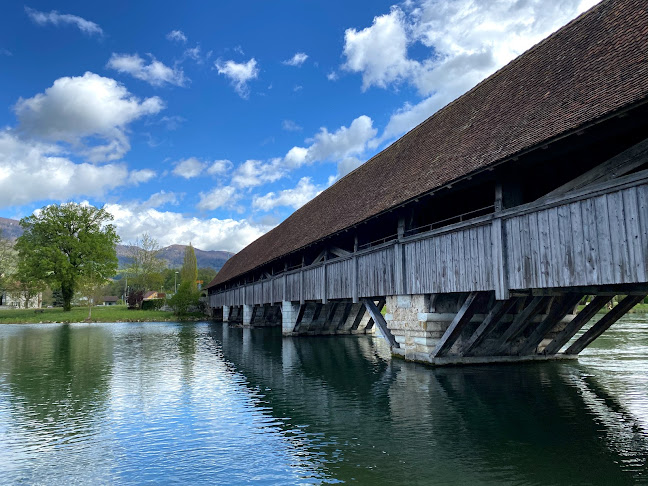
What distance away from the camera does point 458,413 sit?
331 inches

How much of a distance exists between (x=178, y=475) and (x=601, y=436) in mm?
6205

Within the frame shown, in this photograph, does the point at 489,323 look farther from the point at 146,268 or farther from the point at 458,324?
the point at 146,268

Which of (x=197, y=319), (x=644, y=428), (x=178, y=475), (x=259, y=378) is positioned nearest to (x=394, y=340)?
(x=259, y=378)

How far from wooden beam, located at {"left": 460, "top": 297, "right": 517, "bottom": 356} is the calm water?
67cm

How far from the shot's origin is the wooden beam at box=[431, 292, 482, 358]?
11172 millimetres

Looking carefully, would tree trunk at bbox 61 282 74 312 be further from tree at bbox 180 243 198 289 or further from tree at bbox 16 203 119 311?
tree at bbox 180 243 198 289

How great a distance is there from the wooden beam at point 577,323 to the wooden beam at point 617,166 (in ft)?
14.9

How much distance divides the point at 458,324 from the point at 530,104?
218 inches

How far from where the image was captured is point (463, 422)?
7.88m

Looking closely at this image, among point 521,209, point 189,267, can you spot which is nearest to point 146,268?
point 189,267

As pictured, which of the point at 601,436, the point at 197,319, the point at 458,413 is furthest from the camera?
the point at 197,319

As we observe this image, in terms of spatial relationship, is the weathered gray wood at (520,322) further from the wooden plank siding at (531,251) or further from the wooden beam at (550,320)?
the wooden plank siding at (531,251)

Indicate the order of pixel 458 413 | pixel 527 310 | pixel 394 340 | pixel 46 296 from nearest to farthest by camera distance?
1. pixel 458 413
2. pixel 527 310
3. pixel 394 340
4. pixel 46 296

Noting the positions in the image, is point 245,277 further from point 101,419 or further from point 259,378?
point 101,419
